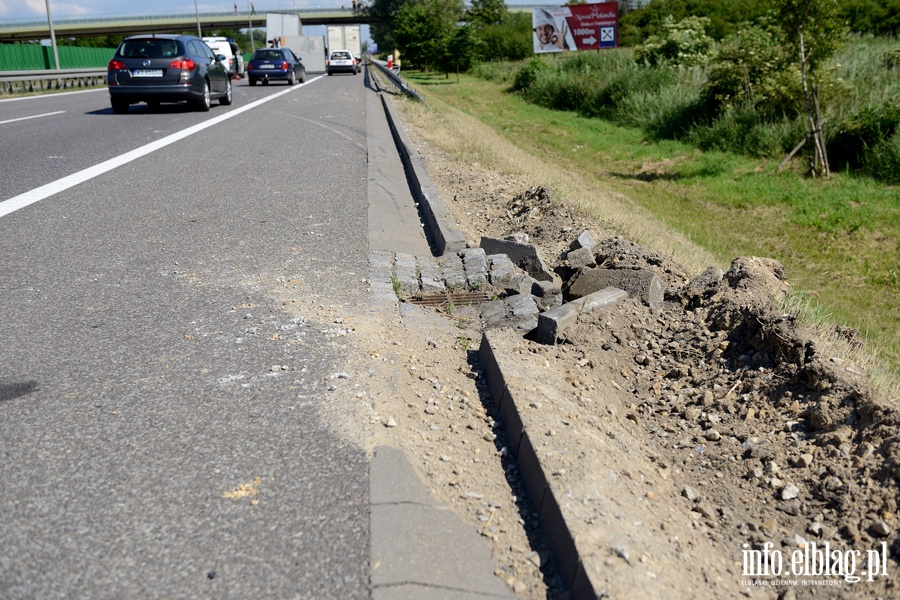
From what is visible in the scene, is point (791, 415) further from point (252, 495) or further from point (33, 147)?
point (33, 147)

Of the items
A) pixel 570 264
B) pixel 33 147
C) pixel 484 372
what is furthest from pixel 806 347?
pixel 33 147

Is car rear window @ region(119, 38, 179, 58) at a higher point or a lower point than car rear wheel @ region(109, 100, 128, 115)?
higher

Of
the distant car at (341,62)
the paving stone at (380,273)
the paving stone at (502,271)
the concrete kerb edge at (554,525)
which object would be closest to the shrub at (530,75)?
the distant car at (341,62)

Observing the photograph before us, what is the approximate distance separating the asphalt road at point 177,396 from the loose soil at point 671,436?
1.54 ft

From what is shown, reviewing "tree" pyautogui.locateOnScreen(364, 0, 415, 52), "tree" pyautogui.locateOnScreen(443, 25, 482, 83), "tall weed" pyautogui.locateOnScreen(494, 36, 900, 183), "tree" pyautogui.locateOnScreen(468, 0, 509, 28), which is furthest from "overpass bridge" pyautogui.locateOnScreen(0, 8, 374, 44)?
"tall weed" pyautogui.locateOnScreen(494, 36, 900, 183)

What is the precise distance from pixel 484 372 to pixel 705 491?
1.41m

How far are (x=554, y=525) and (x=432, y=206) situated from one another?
537cm

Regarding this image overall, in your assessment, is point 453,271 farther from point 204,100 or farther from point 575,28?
point 575,28

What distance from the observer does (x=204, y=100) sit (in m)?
17.4

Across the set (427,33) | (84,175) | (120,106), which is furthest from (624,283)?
(427,33)

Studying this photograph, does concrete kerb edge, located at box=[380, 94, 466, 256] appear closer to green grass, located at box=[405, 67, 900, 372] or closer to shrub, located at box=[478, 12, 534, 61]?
green grass, located at box=[405, 67, 900, 372]

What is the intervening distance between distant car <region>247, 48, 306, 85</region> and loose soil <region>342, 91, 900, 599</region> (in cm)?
2878

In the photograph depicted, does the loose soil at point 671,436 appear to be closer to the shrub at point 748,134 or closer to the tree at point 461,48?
the shrub at point 748,134

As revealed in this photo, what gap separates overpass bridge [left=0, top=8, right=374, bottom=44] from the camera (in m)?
95.4
